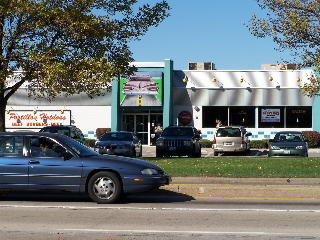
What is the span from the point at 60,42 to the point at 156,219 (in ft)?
38.1

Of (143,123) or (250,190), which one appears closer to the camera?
(250,190)

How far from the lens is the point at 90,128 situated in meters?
42.0

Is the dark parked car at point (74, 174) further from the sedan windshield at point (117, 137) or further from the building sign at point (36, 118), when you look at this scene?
the building sign at point (36, 118)

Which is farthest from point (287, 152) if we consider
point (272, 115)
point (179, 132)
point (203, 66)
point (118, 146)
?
point (203, 66)

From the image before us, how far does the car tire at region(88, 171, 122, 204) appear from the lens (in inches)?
484

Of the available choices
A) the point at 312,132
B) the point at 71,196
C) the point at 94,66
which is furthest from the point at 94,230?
the point at 312,132

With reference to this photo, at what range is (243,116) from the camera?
41.6 meters

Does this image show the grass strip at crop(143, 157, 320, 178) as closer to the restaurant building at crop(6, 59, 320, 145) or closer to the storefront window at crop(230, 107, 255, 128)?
the restaurant building at crop(6, 59, 320, 145)

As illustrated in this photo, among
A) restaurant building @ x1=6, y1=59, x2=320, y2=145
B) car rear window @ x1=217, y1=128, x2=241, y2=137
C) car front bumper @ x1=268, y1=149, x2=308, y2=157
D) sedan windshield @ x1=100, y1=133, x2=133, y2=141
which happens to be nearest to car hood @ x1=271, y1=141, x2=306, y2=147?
car front bumper @ x1=268, y1=149, x2=308, y2=157

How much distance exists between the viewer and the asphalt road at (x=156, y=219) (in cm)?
890

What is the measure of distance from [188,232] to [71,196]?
209 inches

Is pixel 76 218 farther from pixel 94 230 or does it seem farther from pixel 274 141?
pixel 274 141

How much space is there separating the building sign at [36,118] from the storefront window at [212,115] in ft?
30.1

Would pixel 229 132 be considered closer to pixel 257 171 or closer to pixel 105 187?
pixel 257 171
